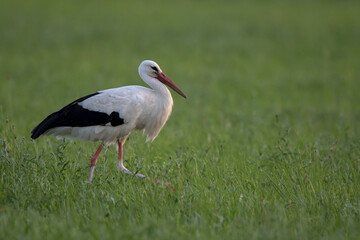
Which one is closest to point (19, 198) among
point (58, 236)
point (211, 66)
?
point (58, 236)

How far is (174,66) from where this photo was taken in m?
12.5

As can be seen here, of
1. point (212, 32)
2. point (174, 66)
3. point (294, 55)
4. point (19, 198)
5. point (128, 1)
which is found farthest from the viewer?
point (128, 1)

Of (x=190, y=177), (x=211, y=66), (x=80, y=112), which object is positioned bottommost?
(x=211, y=66)

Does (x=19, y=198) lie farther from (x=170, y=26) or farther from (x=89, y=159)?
(x=170, y=26)

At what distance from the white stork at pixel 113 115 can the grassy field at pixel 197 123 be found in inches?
9.9

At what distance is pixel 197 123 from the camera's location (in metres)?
7.52

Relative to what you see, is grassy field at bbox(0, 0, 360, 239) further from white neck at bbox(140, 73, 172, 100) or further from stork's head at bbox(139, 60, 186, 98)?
stork's head at bbox(139, 60, 186, 98)

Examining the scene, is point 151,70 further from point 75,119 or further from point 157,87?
point 75,119

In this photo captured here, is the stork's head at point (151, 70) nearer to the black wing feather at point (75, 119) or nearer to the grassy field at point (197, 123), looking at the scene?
the black wing feather at point (75, 119)

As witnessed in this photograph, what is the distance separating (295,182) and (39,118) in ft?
15.6

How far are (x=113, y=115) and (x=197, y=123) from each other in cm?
300

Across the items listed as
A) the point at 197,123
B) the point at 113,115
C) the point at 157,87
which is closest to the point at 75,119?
the point at 113,115

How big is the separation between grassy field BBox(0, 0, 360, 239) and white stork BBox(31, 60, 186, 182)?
25cm

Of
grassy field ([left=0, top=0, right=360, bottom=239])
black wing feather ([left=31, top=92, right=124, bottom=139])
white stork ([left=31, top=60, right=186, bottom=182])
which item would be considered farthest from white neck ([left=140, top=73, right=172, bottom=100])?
grassy field ([left=0, top=0, right=360, bottom=239])
